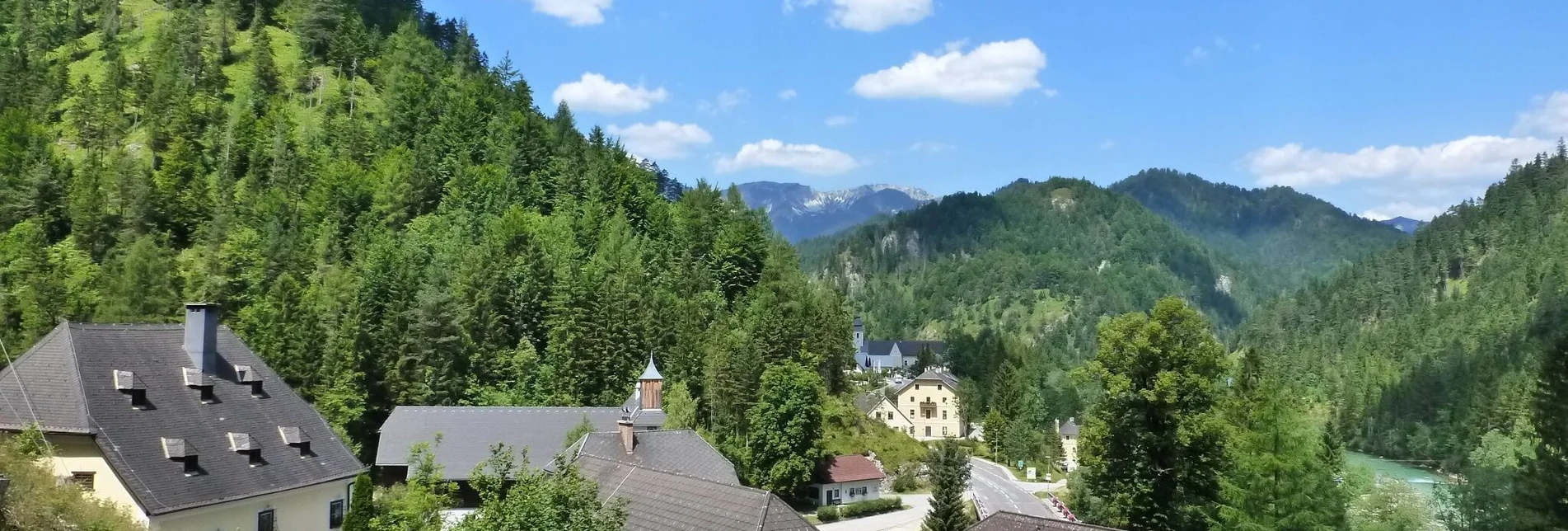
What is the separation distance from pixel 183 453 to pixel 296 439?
3.79 metres

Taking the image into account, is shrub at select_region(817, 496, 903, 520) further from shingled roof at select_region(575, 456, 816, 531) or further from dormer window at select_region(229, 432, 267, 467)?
dormer window at select_region(229, 432, 267, 467)

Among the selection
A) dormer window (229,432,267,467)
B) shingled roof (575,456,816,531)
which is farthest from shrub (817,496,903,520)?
dormer window (229,432,267,467)

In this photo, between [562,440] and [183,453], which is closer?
[183,453]

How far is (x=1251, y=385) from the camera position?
4672cm

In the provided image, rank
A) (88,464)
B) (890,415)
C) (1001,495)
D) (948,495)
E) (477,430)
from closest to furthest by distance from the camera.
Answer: (88,464)
(948,495)
(477,430)
(1001,495)
(890,415)

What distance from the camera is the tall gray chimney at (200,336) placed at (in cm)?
2916

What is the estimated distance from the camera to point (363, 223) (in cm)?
7494

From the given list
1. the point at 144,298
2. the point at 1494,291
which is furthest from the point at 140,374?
the point at 1494,291

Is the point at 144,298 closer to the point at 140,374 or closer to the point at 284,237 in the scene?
the point at 284,237

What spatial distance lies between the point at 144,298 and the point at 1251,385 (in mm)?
57582

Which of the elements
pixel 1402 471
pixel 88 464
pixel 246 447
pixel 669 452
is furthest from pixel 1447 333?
pixel 88 464

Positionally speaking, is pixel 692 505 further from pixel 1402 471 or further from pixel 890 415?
pixel 1402 471

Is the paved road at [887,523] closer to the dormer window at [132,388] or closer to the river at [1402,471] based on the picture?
the dormer window at [132,388]

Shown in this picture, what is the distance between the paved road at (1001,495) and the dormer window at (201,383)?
31990 mm
